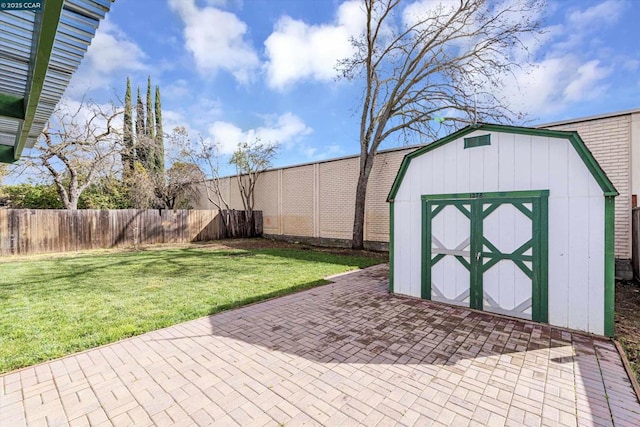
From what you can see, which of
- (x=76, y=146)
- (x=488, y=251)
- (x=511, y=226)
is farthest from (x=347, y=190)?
(x=76, y=146)

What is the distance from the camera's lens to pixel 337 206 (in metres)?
13.6

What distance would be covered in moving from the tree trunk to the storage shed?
6.08m

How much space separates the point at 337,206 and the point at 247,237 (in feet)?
23.4

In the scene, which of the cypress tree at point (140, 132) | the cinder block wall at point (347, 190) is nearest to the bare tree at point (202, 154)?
the cypress tree at point (140, 132)

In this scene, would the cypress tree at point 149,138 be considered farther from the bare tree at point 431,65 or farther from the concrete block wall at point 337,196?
the bare tree at point 431,65

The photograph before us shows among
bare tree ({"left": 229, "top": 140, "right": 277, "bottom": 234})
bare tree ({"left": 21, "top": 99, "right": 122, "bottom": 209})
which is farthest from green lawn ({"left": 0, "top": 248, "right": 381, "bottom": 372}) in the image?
bare tree ({"left": 229, "top": 140, "right": 277, "bottom": 234})

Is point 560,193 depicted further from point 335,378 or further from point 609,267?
point 335,378

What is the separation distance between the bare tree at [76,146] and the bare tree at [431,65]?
12083 millimetres

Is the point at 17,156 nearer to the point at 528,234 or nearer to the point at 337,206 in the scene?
the point at 528,234

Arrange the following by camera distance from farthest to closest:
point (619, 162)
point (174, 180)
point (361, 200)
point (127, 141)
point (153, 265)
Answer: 1. point (174, 180)
2. point (127, 141)
3. point (361, 200)
4. point (153, 265)
5. point (619, 162)

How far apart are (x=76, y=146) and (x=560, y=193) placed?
1827 cm

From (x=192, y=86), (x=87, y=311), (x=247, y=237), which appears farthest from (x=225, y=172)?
(x=87, y=311)

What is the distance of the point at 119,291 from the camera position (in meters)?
5.71

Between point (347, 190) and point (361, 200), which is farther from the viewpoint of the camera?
point (347, 190)
